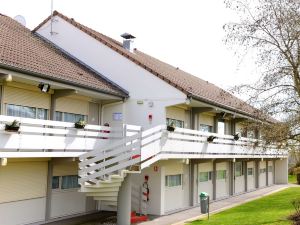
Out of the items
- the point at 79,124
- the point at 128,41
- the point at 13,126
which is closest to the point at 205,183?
the point at 128,41

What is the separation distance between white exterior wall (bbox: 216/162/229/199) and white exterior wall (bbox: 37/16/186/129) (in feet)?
30.3

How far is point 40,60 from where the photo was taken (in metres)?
16.6

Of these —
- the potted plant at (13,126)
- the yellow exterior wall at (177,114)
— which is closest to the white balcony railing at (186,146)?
the yellow exterior wall at (177,114)

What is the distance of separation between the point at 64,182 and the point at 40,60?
5138 millimetres

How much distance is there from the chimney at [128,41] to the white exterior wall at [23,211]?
11229 millimetres

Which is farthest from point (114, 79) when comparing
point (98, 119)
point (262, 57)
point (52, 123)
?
point (262, 57)

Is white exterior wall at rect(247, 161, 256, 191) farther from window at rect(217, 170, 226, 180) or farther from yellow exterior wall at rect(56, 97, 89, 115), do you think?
yellow exterior wall at rect(56, 97, 89, 115)

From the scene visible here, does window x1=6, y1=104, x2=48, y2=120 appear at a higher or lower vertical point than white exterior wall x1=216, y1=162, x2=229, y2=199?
higher

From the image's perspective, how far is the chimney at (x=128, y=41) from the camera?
2429cm

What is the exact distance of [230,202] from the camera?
25031mm

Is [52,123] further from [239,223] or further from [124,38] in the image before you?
[124,38]

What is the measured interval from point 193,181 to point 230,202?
3.24 metres

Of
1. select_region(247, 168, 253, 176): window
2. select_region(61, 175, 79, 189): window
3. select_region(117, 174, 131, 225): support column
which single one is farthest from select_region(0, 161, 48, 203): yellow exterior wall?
select_region(247, 168, 253, 176): window

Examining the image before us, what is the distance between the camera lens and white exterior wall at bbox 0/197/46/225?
14523 millimetres
